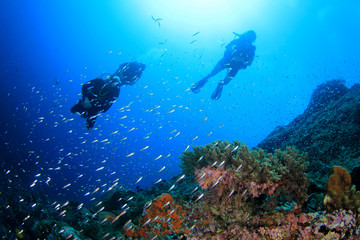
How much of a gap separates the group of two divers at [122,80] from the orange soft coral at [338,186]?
1049cm

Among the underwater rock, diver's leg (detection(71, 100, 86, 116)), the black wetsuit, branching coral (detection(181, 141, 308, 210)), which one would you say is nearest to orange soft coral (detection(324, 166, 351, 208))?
branching coral (detection(181, 141, 308, 210))

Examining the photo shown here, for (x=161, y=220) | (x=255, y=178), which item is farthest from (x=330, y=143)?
(x=161, y=220)

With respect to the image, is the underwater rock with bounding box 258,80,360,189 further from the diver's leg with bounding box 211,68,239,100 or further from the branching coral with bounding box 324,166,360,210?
the diver's leg with bounding box 211,68,239,100

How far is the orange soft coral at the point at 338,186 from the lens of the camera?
2889 mm

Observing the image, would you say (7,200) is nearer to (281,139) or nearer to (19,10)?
(281,139)

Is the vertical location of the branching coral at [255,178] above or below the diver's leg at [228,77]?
below

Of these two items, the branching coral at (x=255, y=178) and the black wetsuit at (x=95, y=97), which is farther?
the black wetsuit at (x=95, y=97)

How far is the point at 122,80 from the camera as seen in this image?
13.7m

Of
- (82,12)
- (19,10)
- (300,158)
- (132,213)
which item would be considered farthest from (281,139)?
(82,12)

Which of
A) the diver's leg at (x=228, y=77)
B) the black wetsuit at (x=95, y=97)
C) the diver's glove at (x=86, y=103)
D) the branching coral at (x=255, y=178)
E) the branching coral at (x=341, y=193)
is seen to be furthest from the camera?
the diver's leg at (x=228, y=77)

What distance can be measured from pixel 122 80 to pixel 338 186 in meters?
13.6

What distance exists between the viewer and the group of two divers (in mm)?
10359

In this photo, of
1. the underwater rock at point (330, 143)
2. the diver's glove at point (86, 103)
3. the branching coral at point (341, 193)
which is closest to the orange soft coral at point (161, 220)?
the branching coral at point (341, 193)

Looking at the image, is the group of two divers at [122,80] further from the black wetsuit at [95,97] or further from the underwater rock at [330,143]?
the underwater rock at [330,143]
